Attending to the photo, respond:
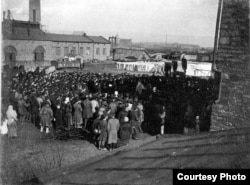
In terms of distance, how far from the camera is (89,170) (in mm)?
4539

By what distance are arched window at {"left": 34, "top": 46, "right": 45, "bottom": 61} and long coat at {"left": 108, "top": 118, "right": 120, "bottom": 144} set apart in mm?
38503

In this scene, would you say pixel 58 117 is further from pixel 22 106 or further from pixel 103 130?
pixel 103 130

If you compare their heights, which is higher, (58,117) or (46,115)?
(46,115)

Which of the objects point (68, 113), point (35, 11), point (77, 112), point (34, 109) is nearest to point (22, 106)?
point (34, 109)

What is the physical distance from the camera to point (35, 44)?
149 ft

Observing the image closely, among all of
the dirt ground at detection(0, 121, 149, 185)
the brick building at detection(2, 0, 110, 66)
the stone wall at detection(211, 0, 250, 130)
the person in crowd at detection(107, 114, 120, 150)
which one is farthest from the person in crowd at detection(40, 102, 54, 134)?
the brick building at detection(2, 0, 110, 66)

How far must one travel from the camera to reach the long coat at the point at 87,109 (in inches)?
519

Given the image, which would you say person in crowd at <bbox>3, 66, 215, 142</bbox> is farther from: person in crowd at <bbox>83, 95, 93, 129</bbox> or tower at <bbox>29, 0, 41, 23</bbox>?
tower at <bbox>29, 0, 41, 23</bbox>

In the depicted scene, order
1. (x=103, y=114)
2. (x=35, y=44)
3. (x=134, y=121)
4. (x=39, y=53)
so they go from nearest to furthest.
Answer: (x=103, y=114) < (x=134, y=121) < (x=35, y=44) < (x=39, y=53)

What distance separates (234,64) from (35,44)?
43.1 m

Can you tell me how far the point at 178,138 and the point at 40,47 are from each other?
44716 mm

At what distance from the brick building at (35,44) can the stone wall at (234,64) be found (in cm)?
3572

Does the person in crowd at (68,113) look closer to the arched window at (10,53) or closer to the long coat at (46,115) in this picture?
the long coat at (46,115)

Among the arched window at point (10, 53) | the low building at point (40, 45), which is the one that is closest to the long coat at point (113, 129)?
the low building at point (40, 45)
